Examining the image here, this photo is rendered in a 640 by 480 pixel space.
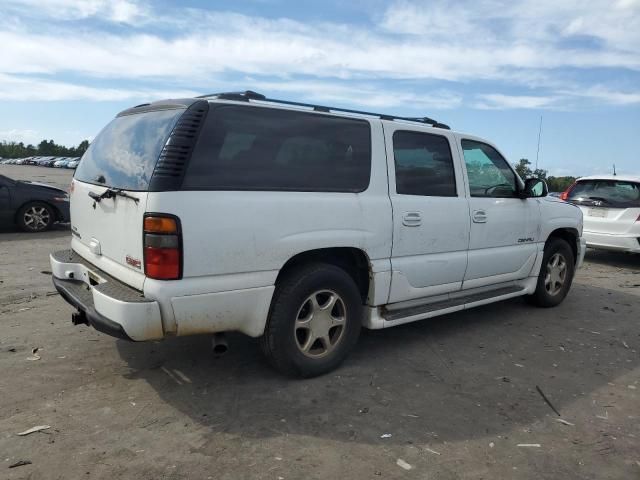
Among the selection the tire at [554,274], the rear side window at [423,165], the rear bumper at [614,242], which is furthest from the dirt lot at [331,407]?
the rear bumper at [614,242]

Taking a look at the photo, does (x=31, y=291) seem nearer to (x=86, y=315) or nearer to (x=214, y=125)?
(x=86, y=315)

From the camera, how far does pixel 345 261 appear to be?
405 centimetres

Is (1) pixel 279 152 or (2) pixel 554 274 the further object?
(2) pixel 554 274

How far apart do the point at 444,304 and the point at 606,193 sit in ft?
20.3

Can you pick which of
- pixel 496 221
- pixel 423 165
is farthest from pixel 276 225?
pixel 496 221

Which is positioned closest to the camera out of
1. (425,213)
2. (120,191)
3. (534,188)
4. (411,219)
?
(120,191)

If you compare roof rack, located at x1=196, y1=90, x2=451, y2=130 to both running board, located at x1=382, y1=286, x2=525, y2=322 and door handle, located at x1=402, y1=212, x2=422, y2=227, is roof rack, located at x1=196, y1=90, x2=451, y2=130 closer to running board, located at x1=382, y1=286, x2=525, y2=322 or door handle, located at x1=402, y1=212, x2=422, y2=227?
door handle, located at x1=402, y1=212, x2=422, y2=227

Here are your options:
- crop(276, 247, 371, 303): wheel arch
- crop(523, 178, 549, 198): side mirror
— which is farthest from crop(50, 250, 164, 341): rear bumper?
crop(523, 178, 549, 198): side mirror

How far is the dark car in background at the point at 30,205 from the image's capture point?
33.1 feet

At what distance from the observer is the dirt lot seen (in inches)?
111

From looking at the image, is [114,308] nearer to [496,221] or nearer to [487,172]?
[496,221]

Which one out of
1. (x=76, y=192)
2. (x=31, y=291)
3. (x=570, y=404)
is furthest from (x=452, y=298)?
(x=31, y=291)

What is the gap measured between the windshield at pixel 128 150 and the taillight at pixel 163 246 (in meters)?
0.26

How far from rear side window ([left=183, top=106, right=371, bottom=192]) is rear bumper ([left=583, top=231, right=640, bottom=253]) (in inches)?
264
